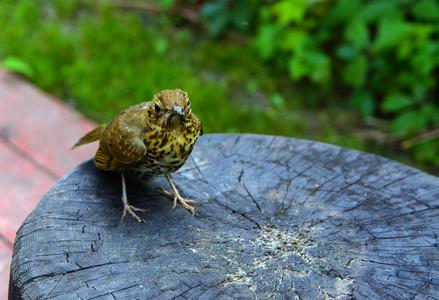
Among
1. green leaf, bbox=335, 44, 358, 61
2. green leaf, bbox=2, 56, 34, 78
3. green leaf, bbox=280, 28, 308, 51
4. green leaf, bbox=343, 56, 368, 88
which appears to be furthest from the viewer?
green leaf, bbox=2, 56, 34, 78

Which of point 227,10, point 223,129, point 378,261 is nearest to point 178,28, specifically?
point 227,10

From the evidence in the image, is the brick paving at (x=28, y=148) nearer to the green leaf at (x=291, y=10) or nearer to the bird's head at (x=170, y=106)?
the bird's head at (x=170, y=106)

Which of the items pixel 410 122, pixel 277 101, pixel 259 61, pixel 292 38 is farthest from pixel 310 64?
pixel 410 122

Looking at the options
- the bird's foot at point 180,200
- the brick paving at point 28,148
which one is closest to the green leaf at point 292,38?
the brick paving at point 28,148

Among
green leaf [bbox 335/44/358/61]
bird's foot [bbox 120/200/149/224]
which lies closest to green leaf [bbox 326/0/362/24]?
green leaf [bbox 335/44/358/61]

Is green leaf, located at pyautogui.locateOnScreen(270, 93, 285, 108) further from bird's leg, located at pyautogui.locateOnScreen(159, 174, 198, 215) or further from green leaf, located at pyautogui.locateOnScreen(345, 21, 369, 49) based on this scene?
bird's leg, located at pyautogui.locateOnScreen(159, 174, 198, 215)
